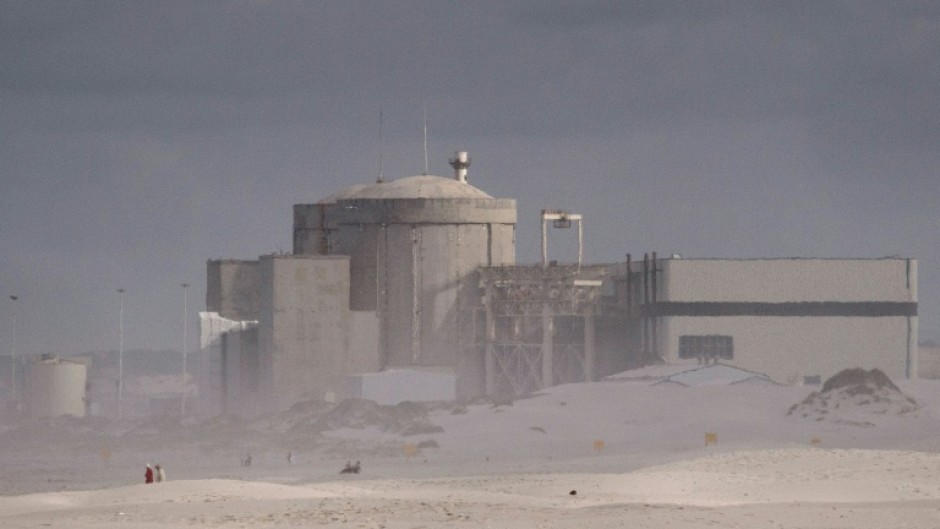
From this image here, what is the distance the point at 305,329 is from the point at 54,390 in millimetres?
28298

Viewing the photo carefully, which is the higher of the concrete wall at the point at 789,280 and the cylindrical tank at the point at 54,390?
the concrete wall at the point at 789,280

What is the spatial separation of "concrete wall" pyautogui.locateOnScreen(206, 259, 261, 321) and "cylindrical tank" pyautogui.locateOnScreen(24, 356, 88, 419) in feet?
46.0

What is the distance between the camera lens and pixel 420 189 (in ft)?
380

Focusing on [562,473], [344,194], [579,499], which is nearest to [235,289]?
[344,194]

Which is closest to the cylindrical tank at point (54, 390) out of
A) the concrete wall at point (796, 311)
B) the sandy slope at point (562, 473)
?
the sandy slope at point (562, 473)

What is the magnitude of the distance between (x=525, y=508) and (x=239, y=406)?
223ft

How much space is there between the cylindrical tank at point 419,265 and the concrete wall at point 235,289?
32.1 feet

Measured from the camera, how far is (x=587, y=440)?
3484 inches

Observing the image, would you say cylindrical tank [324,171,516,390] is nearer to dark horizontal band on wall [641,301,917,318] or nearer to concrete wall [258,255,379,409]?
concrete wall [258,255,379,409]

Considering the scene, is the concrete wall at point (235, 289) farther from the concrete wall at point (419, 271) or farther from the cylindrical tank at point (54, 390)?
the cylindrical tank at point (54, 390)

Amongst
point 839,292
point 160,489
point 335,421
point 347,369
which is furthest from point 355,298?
point 160,489

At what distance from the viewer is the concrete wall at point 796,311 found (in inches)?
4311

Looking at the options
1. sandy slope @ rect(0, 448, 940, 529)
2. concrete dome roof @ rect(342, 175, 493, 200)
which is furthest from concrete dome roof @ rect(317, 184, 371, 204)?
sandy slope @ rect(0, 448, 940, 529)

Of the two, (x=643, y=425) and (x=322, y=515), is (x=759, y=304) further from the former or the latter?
(x=322, y=515)
